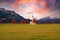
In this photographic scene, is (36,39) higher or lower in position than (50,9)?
lower

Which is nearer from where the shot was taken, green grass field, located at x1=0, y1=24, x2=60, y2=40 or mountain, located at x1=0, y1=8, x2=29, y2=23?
green grass field, located at x1=0, y1=24, x2=60, y2=40

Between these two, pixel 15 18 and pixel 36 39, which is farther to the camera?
pixel 15 18

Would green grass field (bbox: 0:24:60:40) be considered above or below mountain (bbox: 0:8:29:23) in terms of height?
below

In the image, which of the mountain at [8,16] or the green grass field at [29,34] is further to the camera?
the mountain at [8,16]

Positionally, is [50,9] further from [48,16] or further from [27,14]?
[27,14]

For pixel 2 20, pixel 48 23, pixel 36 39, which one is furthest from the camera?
pixel 48 23

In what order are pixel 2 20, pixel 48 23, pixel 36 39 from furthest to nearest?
pixel 48 23, pixel 2 20, pixel 36 39

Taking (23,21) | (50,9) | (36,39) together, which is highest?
(50,9)

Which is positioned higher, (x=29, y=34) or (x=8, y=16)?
(x=8, y=16)

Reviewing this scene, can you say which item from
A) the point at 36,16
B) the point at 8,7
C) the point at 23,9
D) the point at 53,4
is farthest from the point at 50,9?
the point at 8,7

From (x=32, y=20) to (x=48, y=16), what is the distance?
798 millimetres

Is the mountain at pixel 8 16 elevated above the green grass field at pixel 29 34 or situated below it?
above

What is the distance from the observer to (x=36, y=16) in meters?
8.20

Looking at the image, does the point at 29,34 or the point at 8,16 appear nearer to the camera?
the point at 29,34
